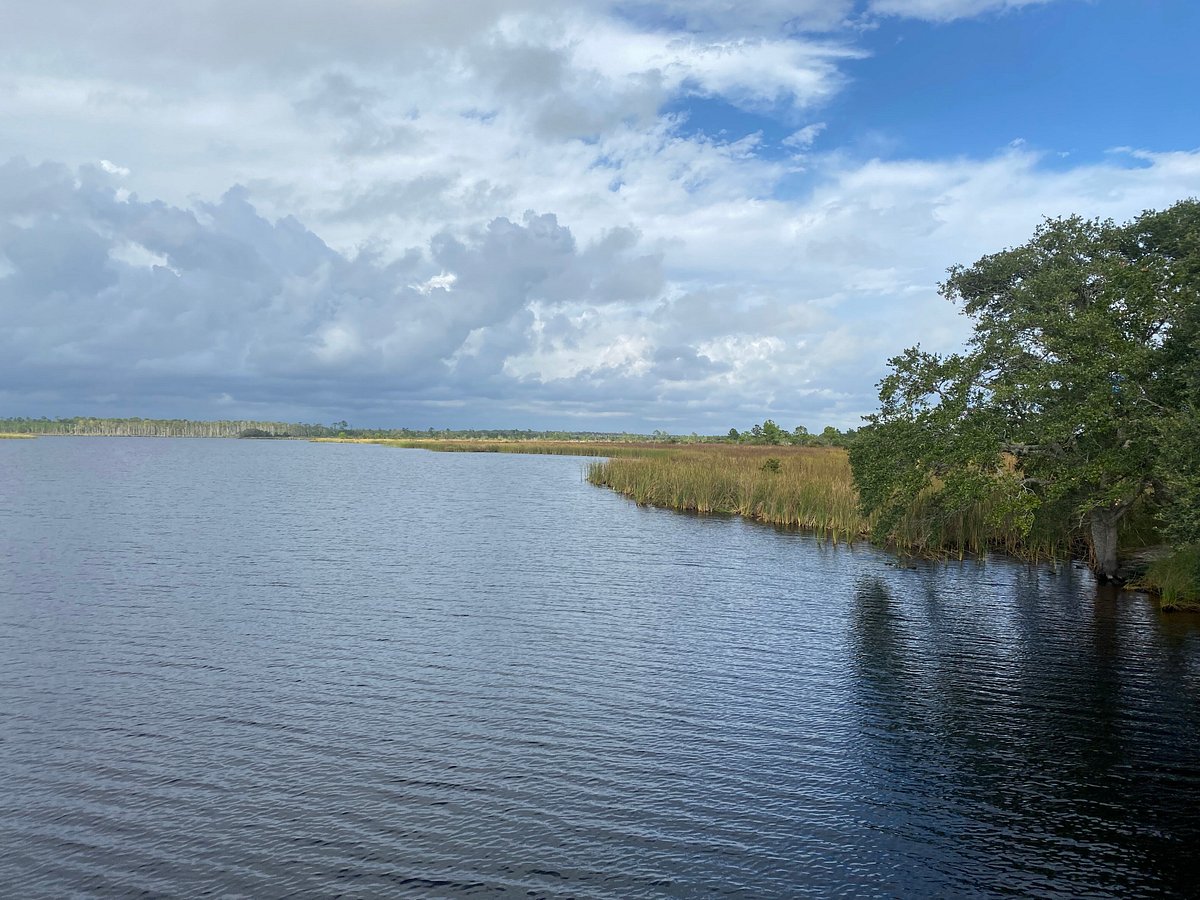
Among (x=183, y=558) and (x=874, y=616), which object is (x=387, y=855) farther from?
(x=183, y=558)

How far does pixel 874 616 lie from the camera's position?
2105 centimetres

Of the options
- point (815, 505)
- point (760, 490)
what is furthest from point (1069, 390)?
point (760, 490)

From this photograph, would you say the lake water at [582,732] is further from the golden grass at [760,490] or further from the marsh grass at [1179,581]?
the golden grass at [760,490]

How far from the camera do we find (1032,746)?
12.2 meters

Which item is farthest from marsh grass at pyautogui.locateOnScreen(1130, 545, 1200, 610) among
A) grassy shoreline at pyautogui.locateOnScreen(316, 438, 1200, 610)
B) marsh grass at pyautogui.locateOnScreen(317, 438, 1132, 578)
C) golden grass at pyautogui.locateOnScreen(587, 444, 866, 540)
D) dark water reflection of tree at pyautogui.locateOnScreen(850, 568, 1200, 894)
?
golden grass at pyautogui.locateOnScreen(587, 444, 866, 540)

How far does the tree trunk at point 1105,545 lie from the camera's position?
84.7 ft

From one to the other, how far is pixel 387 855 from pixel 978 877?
6.20 m

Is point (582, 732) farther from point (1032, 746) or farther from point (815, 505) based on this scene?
point (815, 505)

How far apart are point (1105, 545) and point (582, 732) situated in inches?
843

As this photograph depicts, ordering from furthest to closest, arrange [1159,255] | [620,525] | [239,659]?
1. [620,525]
2. [1159,255]
3. [239,659]

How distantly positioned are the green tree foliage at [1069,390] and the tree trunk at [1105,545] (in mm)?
44

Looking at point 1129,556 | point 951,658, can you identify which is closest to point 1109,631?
point 951,658

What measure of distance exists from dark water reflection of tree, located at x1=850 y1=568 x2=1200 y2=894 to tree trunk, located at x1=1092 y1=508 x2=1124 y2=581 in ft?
16.2

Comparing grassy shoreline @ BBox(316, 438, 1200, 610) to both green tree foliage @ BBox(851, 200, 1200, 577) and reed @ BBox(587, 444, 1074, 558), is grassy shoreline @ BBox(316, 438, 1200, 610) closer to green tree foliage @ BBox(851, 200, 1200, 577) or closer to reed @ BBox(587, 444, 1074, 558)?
reed @ BBox(587, 444, 1074, 558)
